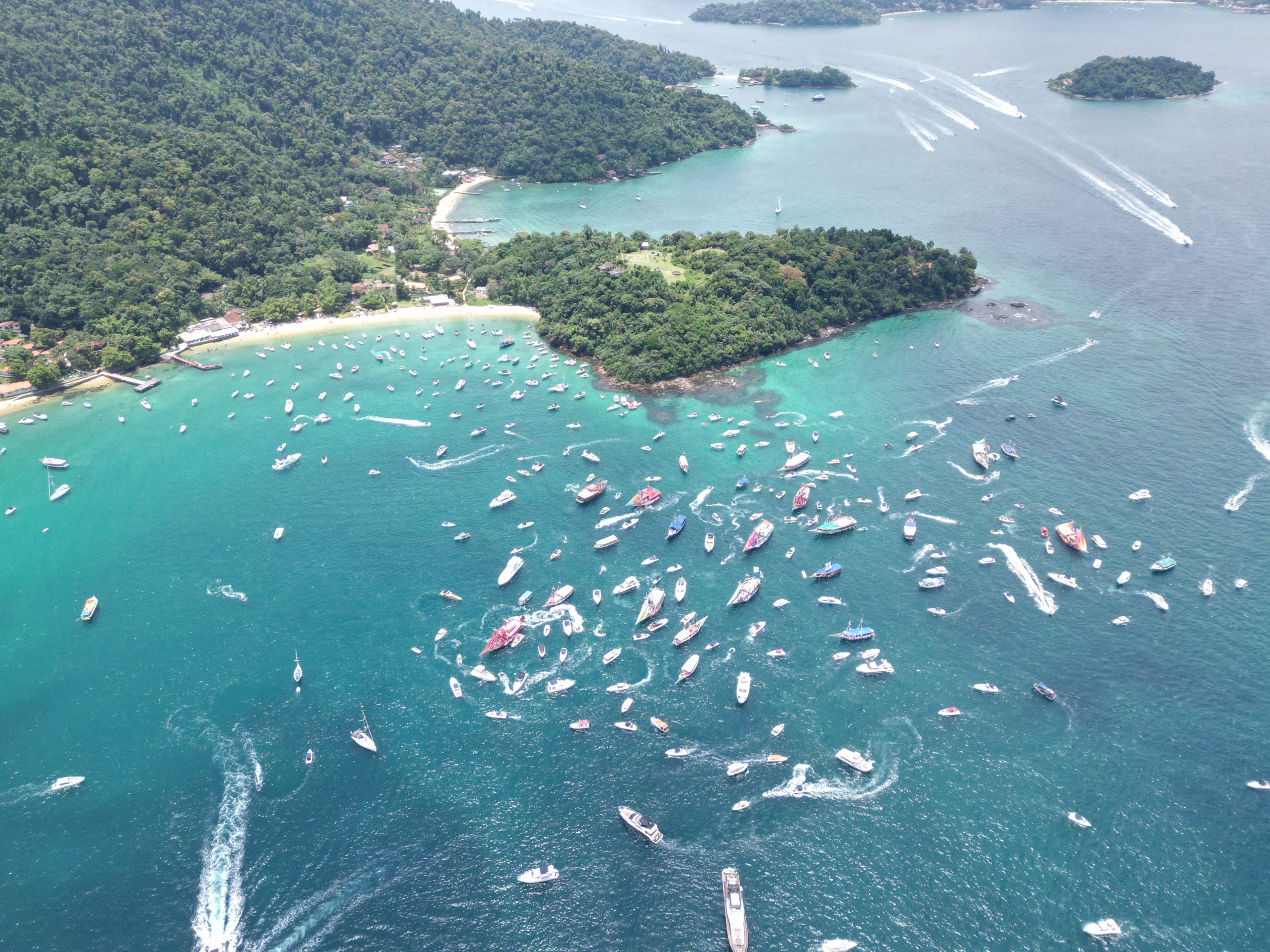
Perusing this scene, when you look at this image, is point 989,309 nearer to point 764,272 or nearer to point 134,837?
point 764,272

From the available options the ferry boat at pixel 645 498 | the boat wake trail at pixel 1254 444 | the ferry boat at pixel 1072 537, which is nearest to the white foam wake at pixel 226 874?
the ferry boat at pixel 645 498

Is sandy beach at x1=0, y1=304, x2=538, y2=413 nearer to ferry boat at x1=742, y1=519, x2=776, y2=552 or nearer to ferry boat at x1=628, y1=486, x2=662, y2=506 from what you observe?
ferry boat at x1=628, y1=486, x2=662, y2=506

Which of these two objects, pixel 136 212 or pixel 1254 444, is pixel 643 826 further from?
pixel 136 212

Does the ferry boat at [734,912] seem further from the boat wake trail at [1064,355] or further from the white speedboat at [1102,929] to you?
the boat wake trail at [1064,355]

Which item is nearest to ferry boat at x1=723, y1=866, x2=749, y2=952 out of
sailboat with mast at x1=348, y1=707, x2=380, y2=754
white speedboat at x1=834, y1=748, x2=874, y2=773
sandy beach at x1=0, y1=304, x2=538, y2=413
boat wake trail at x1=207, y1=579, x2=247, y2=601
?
white speedboat at x1=834, y1=748, x2=874, y2=773

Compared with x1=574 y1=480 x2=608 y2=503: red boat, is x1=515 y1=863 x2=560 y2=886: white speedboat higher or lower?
lower
